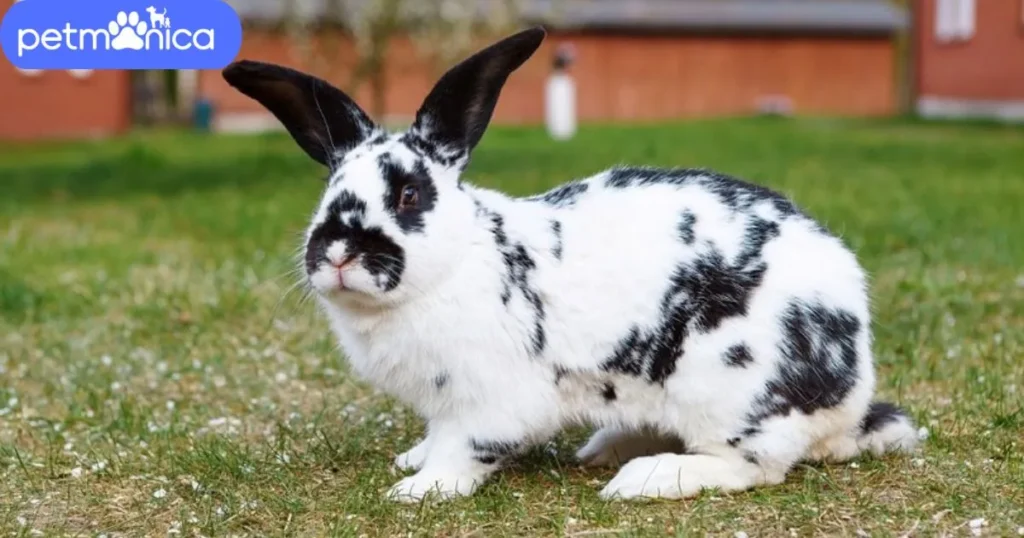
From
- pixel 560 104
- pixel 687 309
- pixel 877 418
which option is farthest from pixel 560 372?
pixel 560 104

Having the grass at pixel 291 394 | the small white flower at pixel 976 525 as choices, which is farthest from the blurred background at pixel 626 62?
the small white flower at pixel 976 525

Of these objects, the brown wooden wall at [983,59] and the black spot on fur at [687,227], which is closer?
the black spot on fur at [687,227]

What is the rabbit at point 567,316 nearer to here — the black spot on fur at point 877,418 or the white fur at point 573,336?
the white fur at point 573,336

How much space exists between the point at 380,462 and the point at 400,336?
632 mm

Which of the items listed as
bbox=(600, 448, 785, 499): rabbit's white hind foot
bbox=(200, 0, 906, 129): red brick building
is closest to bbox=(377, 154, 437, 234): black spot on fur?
bbox=(600, 448, 785, 499): rabbit's white hind foot

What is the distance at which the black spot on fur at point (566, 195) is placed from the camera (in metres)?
3.80

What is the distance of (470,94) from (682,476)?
1125 millimetres

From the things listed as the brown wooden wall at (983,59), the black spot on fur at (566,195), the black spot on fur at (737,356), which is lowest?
the brown wooden wall at (983,59)

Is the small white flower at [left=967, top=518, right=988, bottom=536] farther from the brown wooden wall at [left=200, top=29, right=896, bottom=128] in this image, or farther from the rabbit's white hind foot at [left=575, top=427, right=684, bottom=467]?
the brown wooden wall at [left=200, top=29, right=896, bottom=128]

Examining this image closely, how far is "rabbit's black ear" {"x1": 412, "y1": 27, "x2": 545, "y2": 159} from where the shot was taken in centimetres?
352

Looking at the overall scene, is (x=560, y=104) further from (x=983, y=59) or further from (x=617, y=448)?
(x=617, y=448)

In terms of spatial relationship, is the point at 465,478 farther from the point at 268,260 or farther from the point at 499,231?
the point at 268,260

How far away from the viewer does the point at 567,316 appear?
3.58 metres

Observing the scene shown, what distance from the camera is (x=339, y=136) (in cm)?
368
